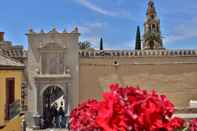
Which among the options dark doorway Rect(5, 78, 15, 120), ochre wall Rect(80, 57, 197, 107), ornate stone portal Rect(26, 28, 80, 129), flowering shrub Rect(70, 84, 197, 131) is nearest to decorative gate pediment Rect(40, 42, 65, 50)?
ornate stone portal Rect(26, 28, 80, 129)

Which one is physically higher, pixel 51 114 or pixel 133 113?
pixel 133 113

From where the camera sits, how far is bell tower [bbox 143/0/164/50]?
3823cm

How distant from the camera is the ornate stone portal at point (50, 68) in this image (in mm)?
23109

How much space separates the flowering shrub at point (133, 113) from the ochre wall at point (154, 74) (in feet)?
70.1

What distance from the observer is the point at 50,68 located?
77.0 ft

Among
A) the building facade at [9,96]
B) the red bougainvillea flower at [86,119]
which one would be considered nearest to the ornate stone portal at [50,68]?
the building facade at [9,96]

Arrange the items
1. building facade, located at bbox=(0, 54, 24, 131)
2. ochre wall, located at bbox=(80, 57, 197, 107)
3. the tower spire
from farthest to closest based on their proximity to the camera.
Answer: the tower spire, ochre wall, located at bbox=(80, 57, 197, 107), building facade, located at bbox=(0, 54, 24, 131)

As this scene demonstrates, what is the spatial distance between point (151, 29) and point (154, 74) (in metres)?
20.2

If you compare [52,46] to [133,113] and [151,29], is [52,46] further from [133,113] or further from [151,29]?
[151,29]

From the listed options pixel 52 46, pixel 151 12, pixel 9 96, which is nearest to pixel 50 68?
pixel 52 46

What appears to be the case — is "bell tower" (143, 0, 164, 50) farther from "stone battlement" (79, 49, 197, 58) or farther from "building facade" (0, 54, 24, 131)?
"building facade" (0, 54, 24, 131)

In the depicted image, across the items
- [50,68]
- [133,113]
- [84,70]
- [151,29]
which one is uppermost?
[151,29]

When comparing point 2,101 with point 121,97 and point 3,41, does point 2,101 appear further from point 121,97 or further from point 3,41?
point 3,41

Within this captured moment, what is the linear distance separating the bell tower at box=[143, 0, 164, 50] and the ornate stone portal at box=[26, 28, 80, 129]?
15507 mm
